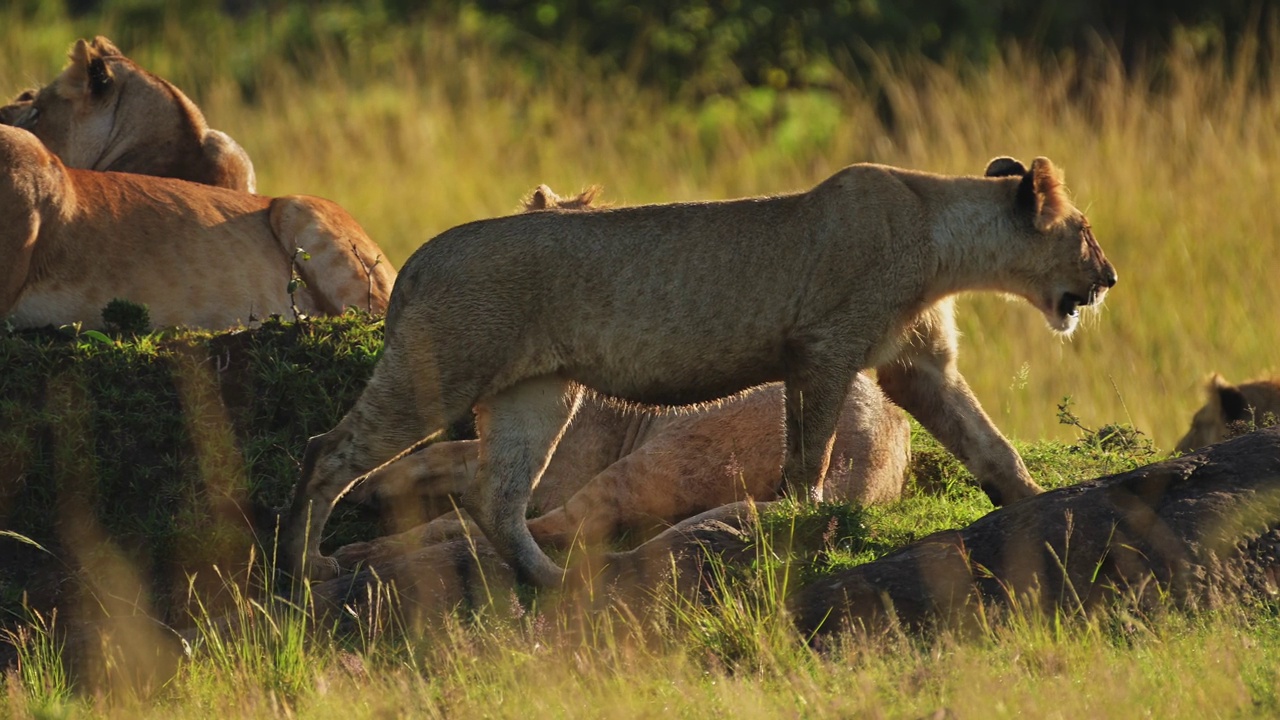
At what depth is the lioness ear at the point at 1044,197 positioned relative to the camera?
641 centimetres

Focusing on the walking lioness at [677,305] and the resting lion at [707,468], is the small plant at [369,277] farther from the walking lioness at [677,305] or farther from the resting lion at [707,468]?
the walking lioness at [677,305]

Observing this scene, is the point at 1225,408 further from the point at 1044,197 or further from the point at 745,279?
the point at 745,279

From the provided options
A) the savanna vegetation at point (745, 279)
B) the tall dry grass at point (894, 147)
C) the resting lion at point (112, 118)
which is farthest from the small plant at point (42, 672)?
the tall dry grass at point (894, 147)

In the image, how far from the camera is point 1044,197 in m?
6.43

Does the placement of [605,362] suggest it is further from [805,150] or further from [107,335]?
[805,150]

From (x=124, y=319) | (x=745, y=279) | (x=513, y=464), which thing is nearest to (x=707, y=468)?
(x=513, y=464)

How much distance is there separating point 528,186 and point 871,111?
127 inches

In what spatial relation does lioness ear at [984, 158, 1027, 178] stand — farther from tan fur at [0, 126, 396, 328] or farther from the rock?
tan fur at [0, 126, 396, 328]

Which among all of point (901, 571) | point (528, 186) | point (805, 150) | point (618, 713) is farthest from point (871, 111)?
point (618, 713)

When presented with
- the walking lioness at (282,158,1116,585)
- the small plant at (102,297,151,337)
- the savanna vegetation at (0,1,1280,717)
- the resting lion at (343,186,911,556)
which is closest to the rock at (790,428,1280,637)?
the savanna vegetation at (0,1,1280,717)

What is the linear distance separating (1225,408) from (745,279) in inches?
117

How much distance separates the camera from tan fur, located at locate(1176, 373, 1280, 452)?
820cm

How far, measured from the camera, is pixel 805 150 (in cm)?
1656

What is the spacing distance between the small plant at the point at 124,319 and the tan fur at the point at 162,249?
27cm
